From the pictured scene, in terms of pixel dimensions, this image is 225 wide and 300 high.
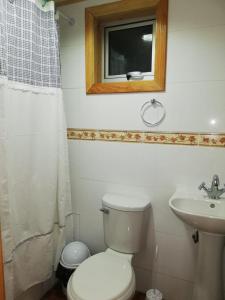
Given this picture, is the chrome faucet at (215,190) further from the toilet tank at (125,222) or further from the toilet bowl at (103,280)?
the toilet bowl at (103,280)

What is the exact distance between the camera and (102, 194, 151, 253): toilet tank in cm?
161

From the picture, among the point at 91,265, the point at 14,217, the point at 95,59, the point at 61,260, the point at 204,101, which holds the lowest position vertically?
the point at 61,260

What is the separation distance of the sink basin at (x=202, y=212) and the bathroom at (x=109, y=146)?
60mm

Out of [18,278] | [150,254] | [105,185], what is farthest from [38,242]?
[150,254]

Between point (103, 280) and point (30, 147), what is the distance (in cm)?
94

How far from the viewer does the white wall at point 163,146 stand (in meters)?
1.48

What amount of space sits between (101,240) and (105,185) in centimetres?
48

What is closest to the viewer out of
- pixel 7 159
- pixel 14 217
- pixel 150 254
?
pixel 7 159

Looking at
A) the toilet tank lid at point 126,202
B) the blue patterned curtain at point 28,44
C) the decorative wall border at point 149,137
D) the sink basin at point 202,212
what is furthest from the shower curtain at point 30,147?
the sink basin at point 202,212

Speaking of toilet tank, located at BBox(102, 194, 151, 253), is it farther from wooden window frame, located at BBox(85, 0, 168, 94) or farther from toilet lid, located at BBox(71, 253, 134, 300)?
wooden window frame, located at BBox(85, 0, 168, 94)

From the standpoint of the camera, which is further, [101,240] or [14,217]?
[101,240]

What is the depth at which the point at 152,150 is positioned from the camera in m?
1.67

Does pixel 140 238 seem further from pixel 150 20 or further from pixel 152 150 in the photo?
pixel 150 20

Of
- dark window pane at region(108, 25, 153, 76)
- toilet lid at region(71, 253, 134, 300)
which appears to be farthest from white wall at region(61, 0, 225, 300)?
toilet lid at region(71, 253, 134, 300)
